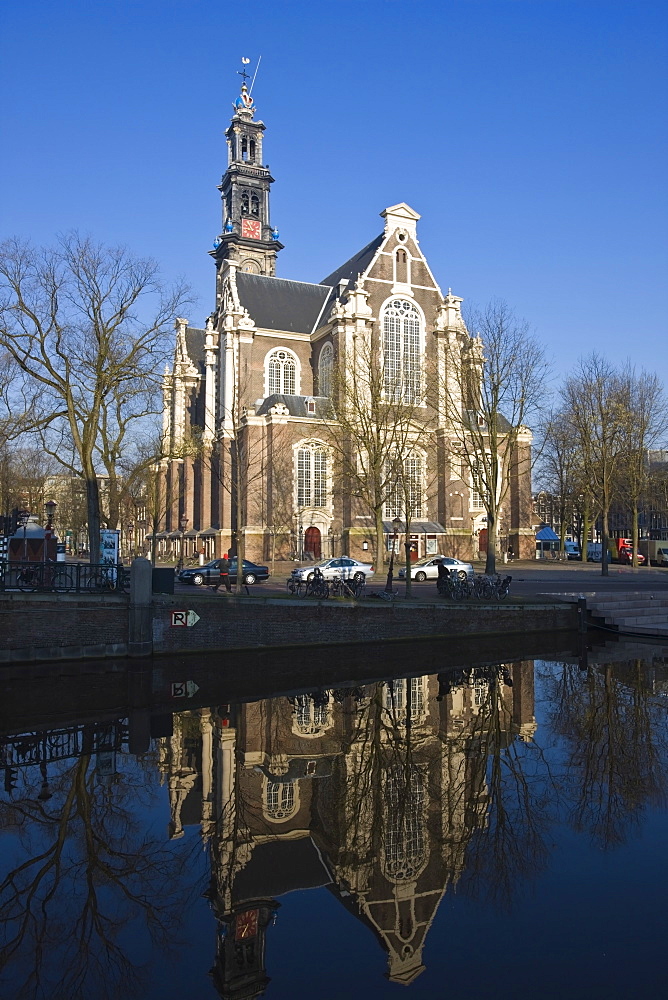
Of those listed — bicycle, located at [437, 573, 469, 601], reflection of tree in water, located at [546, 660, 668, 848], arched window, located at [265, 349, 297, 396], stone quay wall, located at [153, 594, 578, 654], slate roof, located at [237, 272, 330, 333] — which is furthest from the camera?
slate roof, located at [237, 272, 330, 333]

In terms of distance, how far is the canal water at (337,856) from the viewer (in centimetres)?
629

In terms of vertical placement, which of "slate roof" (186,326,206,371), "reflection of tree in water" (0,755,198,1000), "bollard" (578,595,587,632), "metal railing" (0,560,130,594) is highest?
"slate roof" (186,326,206,371)

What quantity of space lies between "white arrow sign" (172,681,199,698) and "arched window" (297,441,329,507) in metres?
37.1

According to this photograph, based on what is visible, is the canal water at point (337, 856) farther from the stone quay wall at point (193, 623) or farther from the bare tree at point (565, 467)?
the bare tree at point (565, 467)

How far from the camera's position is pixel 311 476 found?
56.2 m

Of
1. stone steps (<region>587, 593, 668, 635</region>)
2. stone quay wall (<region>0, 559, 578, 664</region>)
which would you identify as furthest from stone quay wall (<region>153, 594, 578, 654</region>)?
stone steps (<region>587, 593, 668, 635</region>)

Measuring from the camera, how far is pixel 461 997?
5.83 metres

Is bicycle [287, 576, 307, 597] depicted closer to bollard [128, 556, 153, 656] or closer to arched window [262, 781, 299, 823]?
bollard [128, 556, 153, 656]

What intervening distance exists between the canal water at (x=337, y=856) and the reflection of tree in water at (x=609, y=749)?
6cm

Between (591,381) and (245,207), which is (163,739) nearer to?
(591,381)

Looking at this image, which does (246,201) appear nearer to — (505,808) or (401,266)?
(401,266)

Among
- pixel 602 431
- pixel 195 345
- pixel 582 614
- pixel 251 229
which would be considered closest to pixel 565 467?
pixel 602 431

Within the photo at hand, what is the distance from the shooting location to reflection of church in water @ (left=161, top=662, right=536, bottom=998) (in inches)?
285

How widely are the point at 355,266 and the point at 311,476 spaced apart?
2097 centimetres
